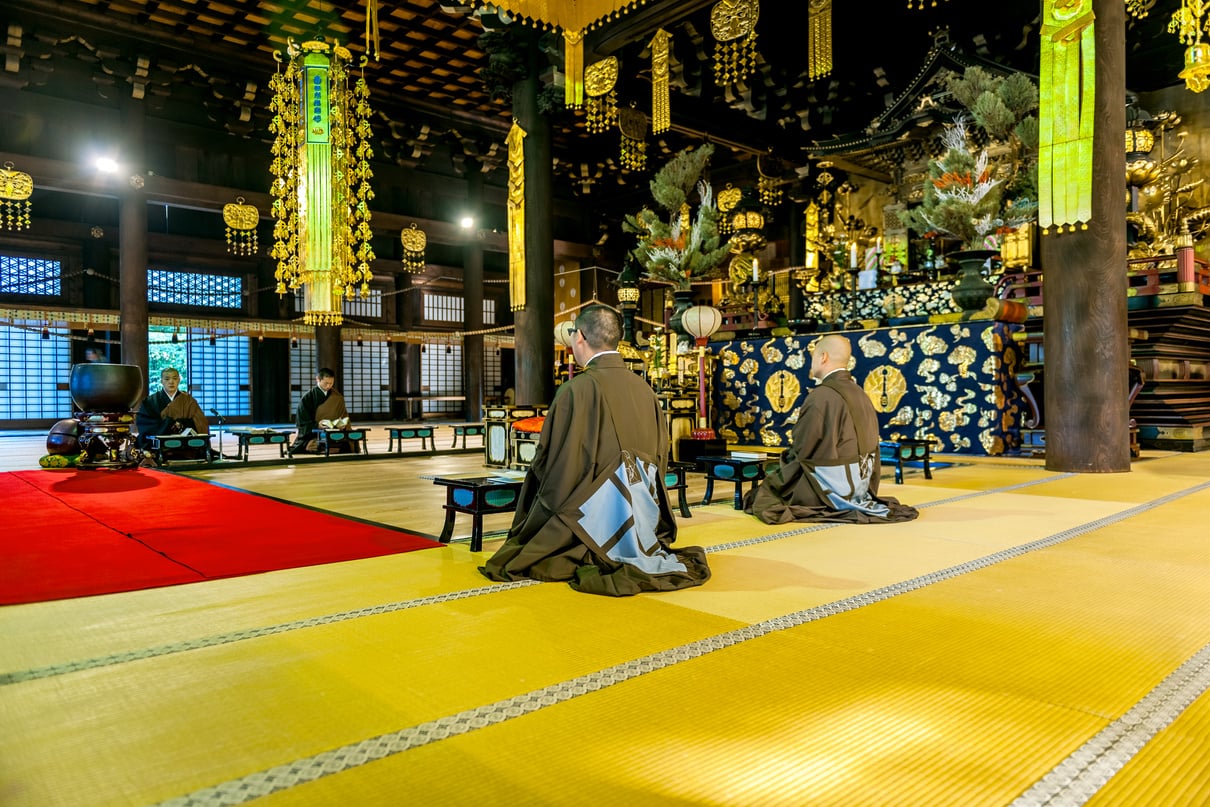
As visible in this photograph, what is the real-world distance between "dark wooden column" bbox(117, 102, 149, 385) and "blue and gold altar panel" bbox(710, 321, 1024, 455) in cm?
A: 808

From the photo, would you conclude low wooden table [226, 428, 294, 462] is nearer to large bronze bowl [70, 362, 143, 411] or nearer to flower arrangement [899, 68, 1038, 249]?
large bronze bowl [70, 362, 143, 411]

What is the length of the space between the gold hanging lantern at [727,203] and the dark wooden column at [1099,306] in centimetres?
667

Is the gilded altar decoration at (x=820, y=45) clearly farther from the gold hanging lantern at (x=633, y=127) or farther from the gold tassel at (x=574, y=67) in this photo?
the gold hanging lantern at (x=633, y=127)

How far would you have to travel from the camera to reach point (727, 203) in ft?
41.1

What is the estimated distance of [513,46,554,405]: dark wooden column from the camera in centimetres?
799

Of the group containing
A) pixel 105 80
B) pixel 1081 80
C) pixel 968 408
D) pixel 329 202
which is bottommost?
pixel 968 408

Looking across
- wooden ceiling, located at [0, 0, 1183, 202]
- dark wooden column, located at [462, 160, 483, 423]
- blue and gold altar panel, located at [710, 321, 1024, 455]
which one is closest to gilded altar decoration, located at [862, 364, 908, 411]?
blue and gold altar panel, located at [710, 321, 1024, 455]

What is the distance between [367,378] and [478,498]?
13567 mm

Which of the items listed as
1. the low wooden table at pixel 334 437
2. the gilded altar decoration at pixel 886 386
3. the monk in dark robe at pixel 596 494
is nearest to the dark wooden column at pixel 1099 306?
the gilded altar decoration at pixel 886 386

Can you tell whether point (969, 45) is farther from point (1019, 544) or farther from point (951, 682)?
point (951, 682)

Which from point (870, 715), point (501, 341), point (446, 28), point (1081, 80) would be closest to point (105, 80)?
point (446, 28)

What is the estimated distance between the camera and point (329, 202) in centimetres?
665

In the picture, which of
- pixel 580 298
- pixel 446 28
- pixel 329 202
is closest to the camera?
pixel 329 202

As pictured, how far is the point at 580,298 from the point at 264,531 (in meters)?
12.6
